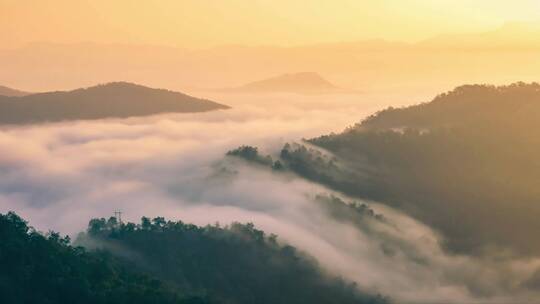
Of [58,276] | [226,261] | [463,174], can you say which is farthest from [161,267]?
[463,174]

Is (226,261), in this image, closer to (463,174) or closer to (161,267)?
(161,267)

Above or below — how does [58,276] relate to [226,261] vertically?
below

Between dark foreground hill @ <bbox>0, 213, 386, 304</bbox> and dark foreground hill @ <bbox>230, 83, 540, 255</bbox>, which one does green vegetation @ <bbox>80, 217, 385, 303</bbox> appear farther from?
dark foreground hill @ <bbox>230, 83, 540, 255</bbox>

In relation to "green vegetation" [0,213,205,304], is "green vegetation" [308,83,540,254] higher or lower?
higher

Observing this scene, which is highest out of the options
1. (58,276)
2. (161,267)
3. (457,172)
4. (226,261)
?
(457,172)

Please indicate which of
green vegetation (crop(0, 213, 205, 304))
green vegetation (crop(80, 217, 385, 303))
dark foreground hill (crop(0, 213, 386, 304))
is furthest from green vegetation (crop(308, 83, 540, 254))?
green vegetation (crop(0, 213, 205, 304))

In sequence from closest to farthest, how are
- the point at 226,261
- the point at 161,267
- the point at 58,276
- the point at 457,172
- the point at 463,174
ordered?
the point at 58,276 < the point at 161,267 < the point at 226,261 < the point at 463,174 < the point at 457,172

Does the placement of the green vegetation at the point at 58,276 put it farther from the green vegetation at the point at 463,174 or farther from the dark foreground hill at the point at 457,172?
the green vegetation at the point at 463,174

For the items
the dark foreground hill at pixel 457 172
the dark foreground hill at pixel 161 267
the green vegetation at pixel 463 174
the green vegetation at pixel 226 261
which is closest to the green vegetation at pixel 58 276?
the dark foreground hill at pixel 161 267
